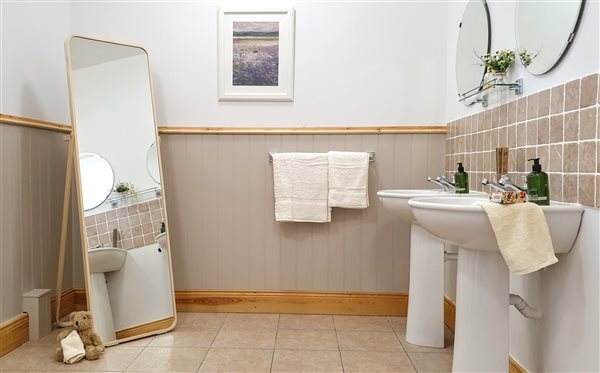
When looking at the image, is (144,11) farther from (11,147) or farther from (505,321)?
(505,321)

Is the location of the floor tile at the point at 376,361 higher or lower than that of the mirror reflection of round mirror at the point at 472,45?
lower

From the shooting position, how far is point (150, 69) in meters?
2.48

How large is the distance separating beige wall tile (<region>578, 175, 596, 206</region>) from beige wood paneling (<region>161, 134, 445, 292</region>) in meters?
1.31

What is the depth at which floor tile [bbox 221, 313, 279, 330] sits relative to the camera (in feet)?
7.95

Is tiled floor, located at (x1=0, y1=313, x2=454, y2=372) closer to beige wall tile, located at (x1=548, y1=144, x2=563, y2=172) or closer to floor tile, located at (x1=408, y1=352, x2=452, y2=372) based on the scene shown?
floor tile, located at (x1=408, y1=352, x2=452, y2=372)

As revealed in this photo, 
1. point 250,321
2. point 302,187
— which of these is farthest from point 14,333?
point 302,187

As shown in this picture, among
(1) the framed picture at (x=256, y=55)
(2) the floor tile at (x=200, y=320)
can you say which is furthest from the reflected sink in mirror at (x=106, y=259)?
(1) the framed picture at (x=256, y=55)

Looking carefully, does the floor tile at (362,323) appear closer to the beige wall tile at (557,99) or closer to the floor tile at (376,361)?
the floor tile at (376,361)

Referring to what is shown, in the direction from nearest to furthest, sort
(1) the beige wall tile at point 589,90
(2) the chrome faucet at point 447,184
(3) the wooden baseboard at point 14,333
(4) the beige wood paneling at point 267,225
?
(1) the beige wall tile at point 589,90 < (3) the wooden baseboard at point 14,333 < (2) the chrome faucet at point 447,184 < (4) the beige wood paneling at point 267,225

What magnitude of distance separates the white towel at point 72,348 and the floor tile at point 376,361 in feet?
3.87

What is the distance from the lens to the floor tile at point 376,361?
6.31ft

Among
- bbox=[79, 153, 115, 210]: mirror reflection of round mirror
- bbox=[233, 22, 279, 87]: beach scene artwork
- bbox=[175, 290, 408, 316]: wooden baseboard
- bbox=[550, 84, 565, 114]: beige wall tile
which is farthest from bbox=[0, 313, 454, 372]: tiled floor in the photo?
bbox=[233, 22, 279, 87]: beach scene artwork

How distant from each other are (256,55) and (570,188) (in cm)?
184

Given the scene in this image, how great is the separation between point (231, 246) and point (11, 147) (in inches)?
49.0
